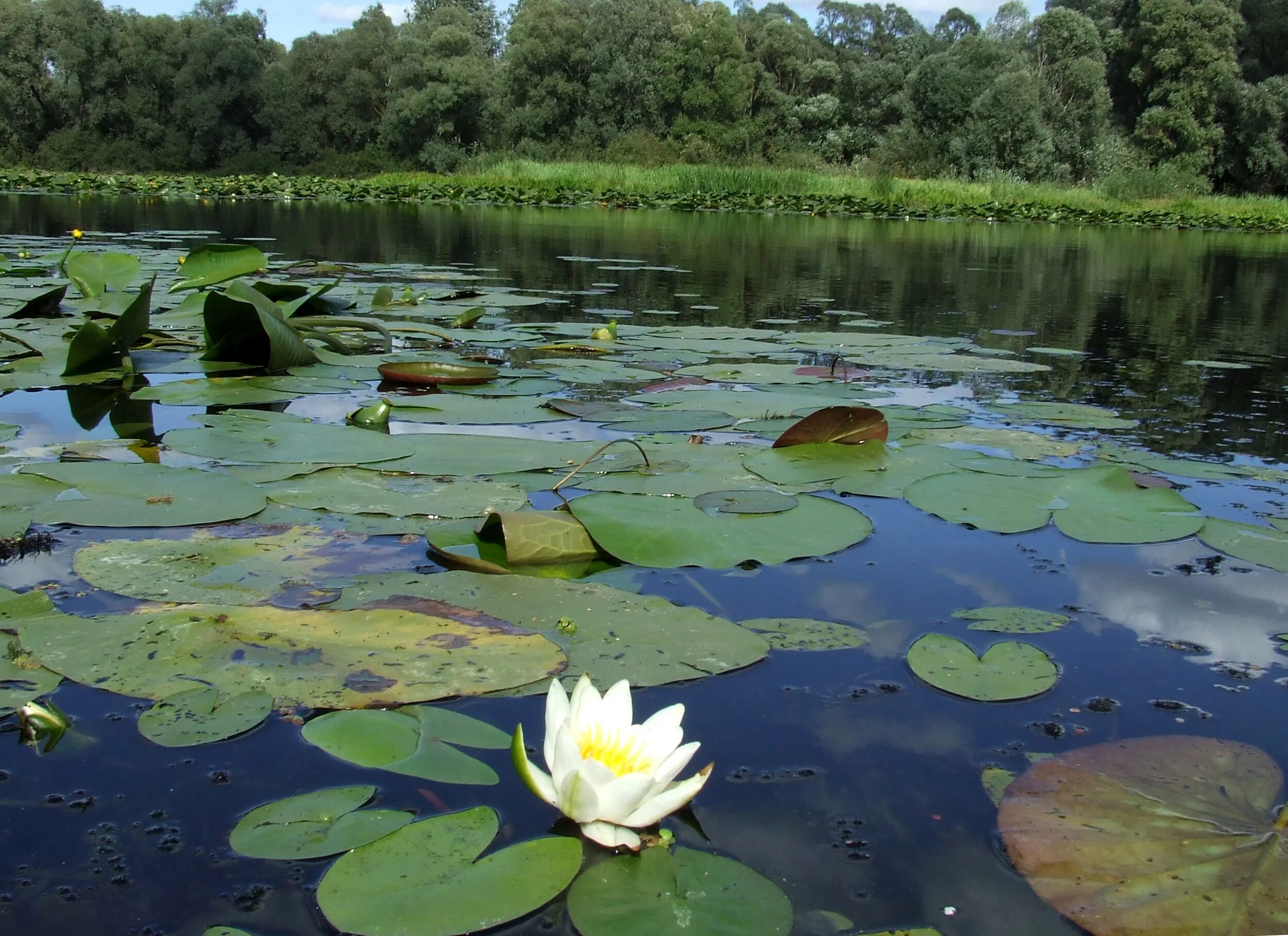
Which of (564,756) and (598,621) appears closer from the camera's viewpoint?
(564,756)

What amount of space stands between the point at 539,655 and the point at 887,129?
28.4 metres

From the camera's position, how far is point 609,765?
80 centimetres

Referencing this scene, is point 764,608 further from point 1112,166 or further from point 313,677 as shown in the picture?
point 1112,166

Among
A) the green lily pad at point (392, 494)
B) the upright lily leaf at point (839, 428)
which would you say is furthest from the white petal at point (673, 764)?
the upright lily leaf at point (839, 428)

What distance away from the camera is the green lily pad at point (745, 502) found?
1.55 m

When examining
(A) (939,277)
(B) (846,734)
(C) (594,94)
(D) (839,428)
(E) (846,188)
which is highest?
(C) (594,94)

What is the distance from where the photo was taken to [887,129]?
27.1 m

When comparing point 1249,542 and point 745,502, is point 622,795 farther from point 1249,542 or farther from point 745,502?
point 1249,542

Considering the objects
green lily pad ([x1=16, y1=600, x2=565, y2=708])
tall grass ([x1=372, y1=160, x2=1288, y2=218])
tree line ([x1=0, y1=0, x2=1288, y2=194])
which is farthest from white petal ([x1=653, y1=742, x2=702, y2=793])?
tree line ([x1=0, y1=0, x2=1288, y2=194])

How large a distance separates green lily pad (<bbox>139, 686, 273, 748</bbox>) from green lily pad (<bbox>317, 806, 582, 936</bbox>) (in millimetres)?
234

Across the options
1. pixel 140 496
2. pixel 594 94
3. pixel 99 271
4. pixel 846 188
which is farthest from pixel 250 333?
pixel 594 94

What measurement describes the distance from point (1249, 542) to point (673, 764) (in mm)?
1161

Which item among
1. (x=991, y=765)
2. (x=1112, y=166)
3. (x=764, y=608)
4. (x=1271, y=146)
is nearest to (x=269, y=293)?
(x=764, y=608)

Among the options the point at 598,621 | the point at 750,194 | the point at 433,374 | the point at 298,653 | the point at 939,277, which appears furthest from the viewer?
the point at 750,194
